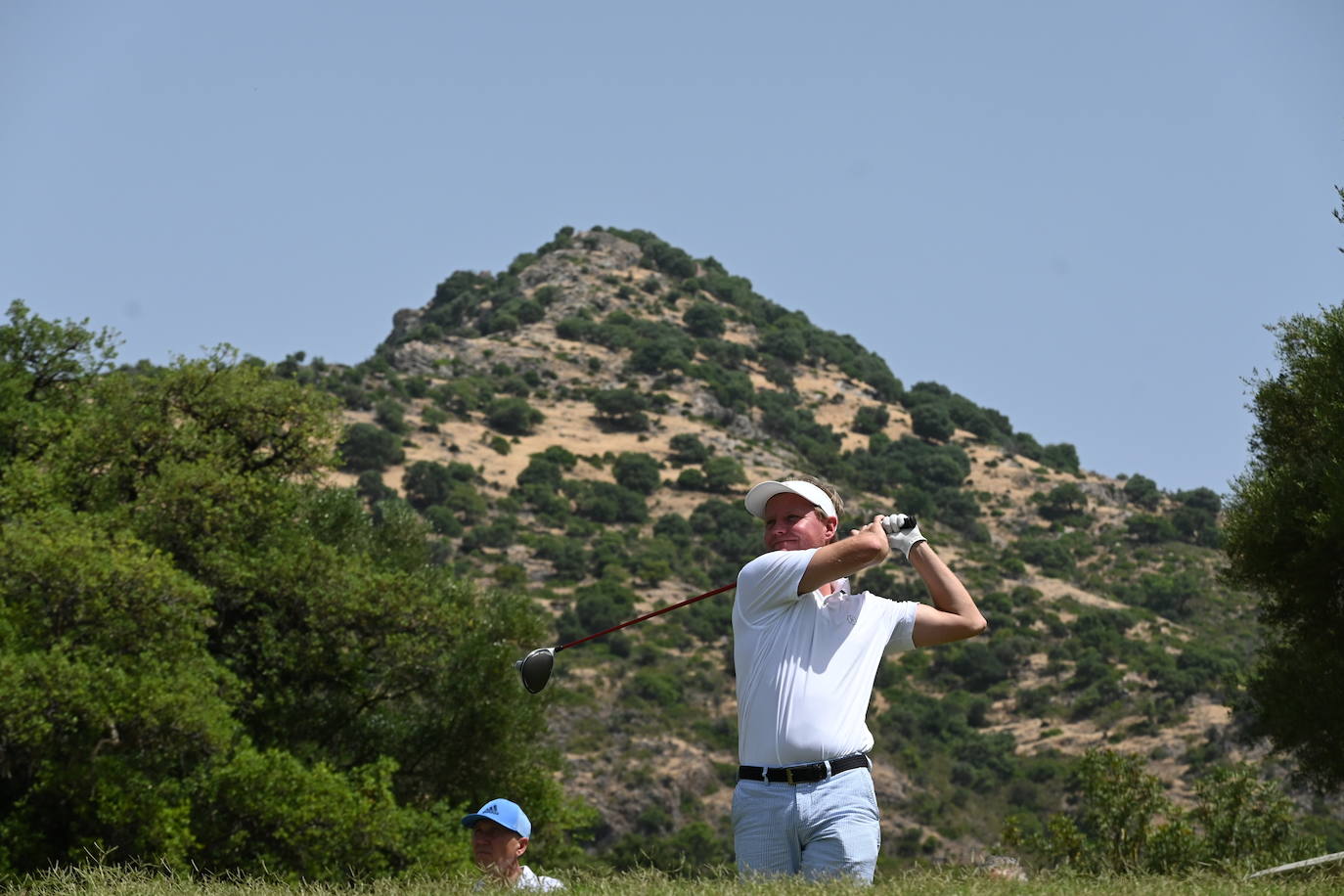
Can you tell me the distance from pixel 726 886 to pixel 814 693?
32.4 inches

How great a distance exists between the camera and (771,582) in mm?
5996

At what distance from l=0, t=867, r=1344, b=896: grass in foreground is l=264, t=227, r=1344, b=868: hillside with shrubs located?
1520cm

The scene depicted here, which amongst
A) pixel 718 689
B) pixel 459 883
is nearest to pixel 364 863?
pixel 459 883

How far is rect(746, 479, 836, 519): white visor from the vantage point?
6.32 meters

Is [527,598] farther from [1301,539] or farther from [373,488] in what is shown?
[373,488]

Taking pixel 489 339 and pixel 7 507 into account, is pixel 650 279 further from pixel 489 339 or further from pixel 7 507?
pixel 7 507

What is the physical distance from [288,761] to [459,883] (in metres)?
15.4

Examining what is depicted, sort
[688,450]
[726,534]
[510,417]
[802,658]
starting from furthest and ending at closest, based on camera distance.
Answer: [510,417]
[688,450]
[726,534]
[802,658]

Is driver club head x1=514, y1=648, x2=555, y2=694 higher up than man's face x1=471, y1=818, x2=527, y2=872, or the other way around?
driver club head x1=514, y1=648, x2=555, y2=694

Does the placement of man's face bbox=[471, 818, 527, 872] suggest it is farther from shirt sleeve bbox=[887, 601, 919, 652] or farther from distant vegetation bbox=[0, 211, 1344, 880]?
shirt sleeve bbox=[887, 601, 919, 652]

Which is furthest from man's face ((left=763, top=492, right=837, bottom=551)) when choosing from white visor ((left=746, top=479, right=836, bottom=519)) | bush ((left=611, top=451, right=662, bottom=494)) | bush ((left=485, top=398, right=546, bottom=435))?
bush ((left=485, top=398, right=546, bottom=435))

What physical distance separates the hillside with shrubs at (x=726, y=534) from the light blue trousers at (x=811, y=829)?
52.4 ft

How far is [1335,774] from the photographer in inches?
704

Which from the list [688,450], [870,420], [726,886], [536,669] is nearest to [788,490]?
[726,886]
